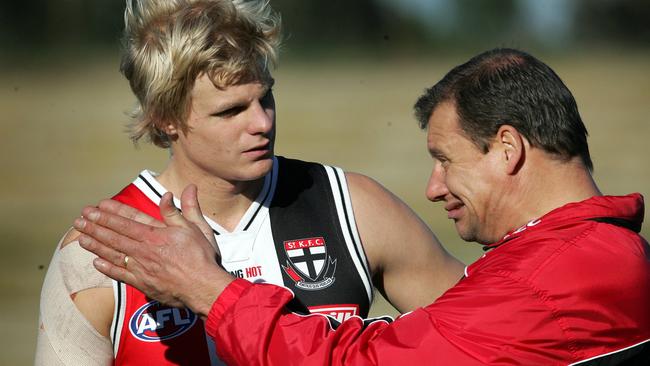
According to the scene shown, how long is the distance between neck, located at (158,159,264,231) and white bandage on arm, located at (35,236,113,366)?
1.39 ft

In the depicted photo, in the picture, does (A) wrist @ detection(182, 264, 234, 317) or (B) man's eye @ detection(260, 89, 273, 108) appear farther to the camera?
(B) man's eye @ detection(260, 89, 273, 108)

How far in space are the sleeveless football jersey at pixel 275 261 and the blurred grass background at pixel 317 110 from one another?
6.52m

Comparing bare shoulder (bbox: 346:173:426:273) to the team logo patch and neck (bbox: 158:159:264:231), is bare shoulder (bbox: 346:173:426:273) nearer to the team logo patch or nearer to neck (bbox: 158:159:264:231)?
the team logo patch

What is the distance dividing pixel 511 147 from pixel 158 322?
1.38 m

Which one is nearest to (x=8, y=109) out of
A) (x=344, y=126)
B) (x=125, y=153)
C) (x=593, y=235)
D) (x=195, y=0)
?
(x=125, y=153)

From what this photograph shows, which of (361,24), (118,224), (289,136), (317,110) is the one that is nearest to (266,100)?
(118,224)

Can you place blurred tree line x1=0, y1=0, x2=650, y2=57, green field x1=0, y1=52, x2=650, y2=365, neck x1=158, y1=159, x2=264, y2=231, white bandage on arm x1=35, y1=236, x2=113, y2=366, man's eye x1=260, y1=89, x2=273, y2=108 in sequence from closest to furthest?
white bandage on arm x1=35, y1=236, x2=113, y2=366, man's eye x1=260, y1=89, x2=273, y2=108, neck x1=158, y1=159, x2=264, y2=231, green field x1=0, y1=52, x2=650, y2=365, blurred tree line x1=0, y1=0, x2=650, y2=57

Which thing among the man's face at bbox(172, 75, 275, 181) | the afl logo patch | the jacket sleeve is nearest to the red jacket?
the jacket sleeve

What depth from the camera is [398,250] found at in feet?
11.9

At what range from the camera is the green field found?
35.0 ft

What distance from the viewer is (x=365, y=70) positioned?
20453 mm

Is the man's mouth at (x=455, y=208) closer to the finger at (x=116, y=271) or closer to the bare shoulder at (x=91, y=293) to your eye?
the finger at (x=116, y=271)

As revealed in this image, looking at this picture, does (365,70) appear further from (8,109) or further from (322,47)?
(8,109)

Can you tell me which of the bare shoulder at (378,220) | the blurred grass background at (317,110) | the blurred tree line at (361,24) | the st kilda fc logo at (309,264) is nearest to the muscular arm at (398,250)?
the bare shoulder at (378,220)
